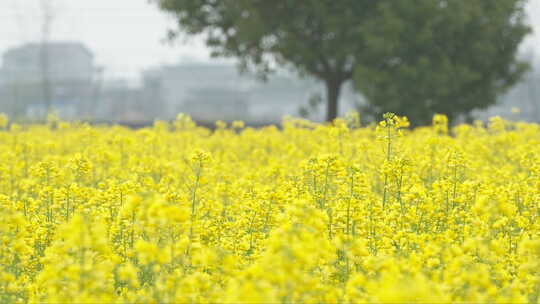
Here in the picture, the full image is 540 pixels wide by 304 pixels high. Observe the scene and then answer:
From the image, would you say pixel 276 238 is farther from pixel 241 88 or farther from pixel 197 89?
pixel 241 88

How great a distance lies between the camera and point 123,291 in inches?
195

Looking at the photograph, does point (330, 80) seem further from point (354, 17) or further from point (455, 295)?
point (455, 295)

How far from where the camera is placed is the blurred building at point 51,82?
2709 inches

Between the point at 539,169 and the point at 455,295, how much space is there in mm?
3881

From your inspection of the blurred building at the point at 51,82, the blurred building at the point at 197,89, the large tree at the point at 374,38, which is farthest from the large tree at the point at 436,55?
the blurred building at the point at 197,89

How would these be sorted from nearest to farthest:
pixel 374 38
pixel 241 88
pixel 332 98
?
pixel 374 38 → pixel 332 98 → pixel 241 88

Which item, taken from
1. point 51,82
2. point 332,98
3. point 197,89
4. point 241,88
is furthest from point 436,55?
point 241,88

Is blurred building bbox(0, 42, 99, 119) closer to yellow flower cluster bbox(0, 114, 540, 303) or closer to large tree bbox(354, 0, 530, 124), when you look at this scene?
large tree bbox(354, 0, 530, 124)

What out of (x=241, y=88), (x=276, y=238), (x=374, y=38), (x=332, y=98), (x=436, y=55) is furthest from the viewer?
(x=241, y=88)

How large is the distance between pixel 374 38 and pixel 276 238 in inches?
785

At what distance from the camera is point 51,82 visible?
250 feet

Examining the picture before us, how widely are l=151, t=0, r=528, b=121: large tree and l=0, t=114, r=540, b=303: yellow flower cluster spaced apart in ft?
42.2

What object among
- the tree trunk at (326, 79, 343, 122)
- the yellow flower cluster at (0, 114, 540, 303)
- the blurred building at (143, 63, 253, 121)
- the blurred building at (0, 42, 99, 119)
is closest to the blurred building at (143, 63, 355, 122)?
the blurred building at (143, 63, 253, 121)

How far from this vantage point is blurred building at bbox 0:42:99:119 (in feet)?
226
